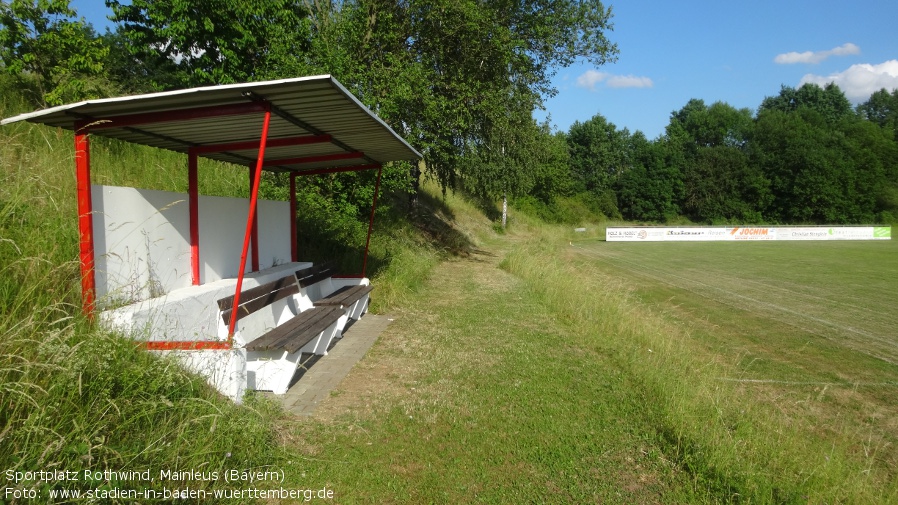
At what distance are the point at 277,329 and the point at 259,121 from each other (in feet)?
6.98

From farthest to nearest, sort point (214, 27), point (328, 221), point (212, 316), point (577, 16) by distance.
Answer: point (577, 16) < point (214, 27) < point (328, 221) < point (212, 316)

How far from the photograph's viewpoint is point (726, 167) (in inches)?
2692

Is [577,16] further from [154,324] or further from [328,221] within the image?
[154,324]

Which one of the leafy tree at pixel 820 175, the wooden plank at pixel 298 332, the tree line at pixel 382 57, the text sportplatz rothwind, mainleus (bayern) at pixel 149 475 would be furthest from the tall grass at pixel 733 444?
the leafy tree at pixel 820 175

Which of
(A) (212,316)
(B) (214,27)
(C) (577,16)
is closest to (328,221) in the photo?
(B) (214,27)

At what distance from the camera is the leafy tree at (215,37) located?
1318cm

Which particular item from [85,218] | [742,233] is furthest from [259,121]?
[742,233]

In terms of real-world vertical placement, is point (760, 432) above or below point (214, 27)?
below

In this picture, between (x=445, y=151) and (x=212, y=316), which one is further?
(x=445, y=151)

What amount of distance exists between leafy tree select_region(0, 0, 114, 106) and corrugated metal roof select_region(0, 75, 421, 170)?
532 centimetres

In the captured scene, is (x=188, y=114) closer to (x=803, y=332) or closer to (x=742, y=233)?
(x=803, y=332)

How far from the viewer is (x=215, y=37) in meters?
13.6

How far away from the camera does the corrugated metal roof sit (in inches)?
175

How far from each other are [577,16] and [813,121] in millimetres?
70633
